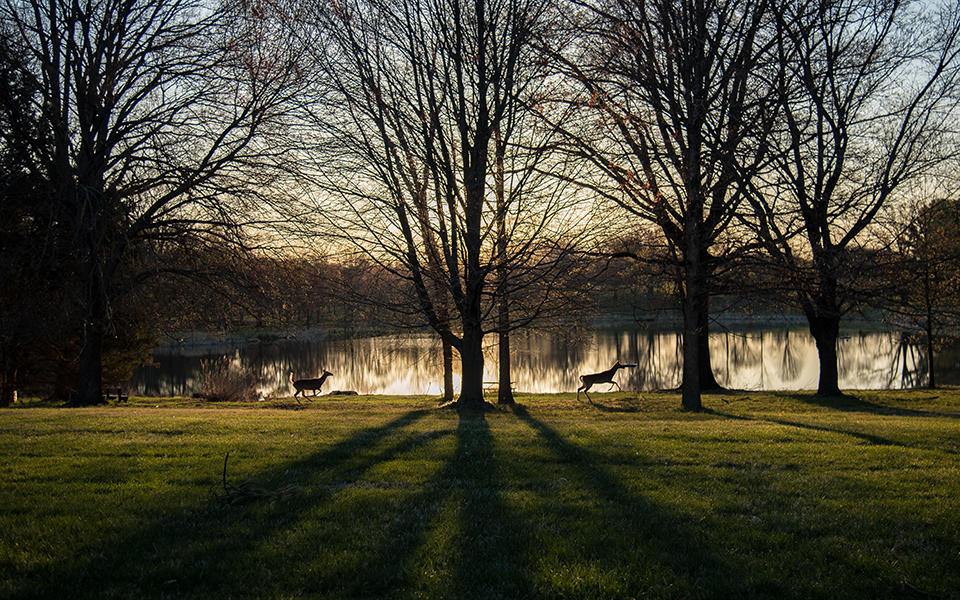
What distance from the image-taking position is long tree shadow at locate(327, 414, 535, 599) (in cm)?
434

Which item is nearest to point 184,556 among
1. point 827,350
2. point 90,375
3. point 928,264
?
point 928,264

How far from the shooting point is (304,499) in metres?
6.13

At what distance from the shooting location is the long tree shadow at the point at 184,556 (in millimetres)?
4316

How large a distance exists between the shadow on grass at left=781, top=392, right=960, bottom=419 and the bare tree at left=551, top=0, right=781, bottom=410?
199 inches

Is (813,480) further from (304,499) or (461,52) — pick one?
(461,52)

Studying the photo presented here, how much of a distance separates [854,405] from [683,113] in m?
10.9

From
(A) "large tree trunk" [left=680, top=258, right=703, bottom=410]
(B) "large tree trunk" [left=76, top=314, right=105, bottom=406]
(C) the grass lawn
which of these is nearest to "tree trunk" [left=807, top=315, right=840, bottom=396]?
(A) "large tree trunk" [left=680, top=258, right=703, bottom=410]

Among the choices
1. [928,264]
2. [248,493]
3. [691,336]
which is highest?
[928,264]

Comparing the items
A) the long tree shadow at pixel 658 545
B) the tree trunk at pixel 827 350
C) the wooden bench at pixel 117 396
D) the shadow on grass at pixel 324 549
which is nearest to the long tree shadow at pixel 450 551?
the shadow on grass at pixel 324 549

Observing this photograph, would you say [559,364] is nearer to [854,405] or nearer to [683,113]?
[854,405]

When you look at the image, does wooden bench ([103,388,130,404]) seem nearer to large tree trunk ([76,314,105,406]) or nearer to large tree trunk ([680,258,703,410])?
large tree trunk ([76,314,105,406])

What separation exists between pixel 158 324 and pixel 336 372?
952 inches

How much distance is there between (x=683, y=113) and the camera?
14406 millimetres

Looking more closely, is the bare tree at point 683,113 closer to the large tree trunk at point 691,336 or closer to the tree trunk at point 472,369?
the large tree trunk at point 691,336
